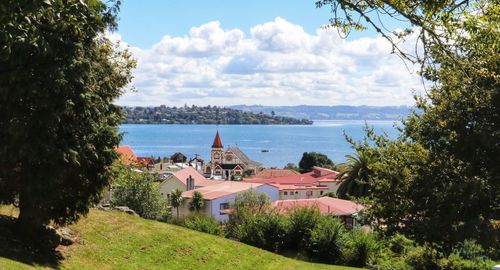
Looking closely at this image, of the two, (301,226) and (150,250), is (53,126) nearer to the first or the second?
(150,250)

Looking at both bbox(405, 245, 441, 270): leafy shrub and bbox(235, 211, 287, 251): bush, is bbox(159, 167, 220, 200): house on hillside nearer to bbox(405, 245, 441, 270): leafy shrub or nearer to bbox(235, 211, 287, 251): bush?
bbox(235, 211, 287, 251): bush

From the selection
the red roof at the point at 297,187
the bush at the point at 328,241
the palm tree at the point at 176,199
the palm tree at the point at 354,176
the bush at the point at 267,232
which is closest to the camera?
the bush at the point at 328,241

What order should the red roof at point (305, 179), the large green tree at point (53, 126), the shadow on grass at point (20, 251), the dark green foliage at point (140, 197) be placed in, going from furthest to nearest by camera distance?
1. the red roof at point (305, 179)
2. the dark green foliage at point (140, 197)
3. the shadow on grass at point (20, 251)
4. the large green tree at point (53, 126)

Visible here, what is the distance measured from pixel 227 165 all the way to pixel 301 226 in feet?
337

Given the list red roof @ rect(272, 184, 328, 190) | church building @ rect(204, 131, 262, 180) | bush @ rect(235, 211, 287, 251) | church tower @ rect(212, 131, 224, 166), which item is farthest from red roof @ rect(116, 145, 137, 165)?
church tower @ rect(212, 131, 224, 166)

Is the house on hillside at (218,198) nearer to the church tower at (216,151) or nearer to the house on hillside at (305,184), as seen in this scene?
the house on hillside at (305,184)

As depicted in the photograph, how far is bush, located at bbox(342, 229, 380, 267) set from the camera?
68.2 ft

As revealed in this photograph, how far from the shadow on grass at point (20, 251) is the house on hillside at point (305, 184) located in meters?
53.8

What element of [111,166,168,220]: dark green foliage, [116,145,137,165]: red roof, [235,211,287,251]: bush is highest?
[116,145,137,165]: red roof

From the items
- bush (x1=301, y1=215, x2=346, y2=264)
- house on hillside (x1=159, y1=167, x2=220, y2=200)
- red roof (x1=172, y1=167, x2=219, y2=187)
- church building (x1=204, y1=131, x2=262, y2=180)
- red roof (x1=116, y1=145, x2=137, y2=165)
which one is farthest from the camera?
church building (x1=204, y1=131, x2=262, y2=180)

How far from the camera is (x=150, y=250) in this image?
1667 centimetres

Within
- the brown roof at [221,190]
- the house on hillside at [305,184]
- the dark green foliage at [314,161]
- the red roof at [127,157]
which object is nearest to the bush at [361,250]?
the red roof at [127,157]

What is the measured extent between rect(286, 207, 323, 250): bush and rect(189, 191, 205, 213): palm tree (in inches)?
1444

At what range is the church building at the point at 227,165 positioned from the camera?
398 ft
